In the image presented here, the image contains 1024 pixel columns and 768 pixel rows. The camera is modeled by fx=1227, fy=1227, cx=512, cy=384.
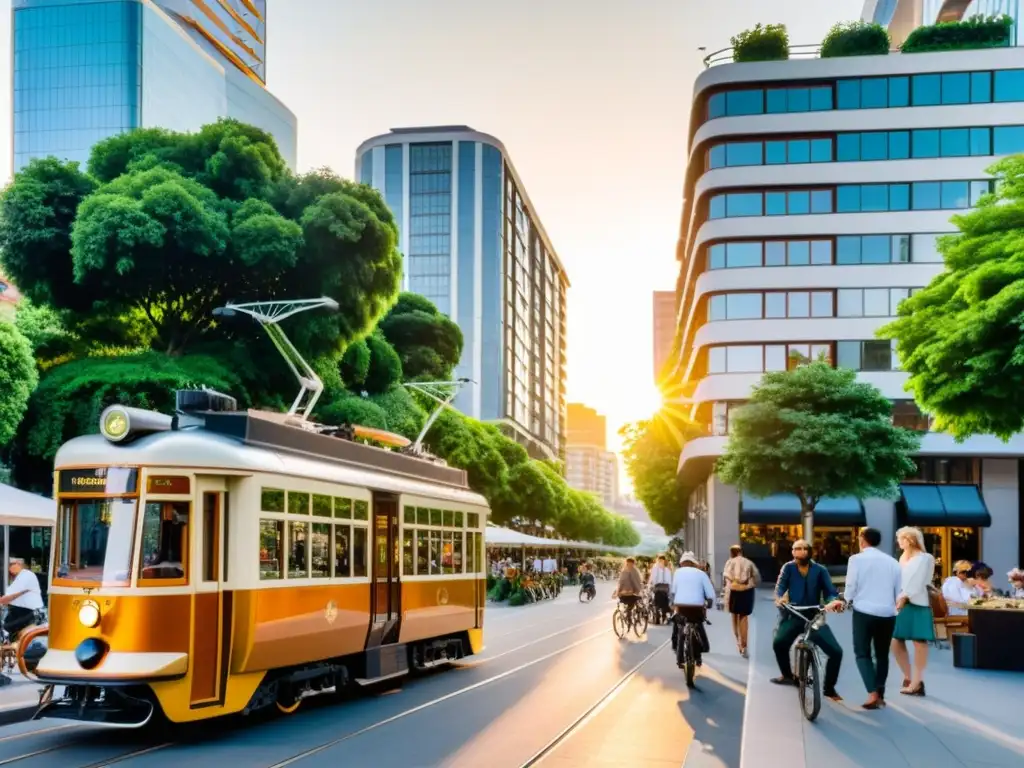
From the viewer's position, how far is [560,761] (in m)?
10.4

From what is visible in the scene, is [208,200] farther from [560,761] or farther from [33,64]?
[33,64]

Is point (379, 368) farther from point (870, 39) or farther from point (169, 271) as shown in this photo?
point (870, 39)

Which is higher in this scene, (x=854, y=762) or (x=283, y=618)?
(x=283, y=618)

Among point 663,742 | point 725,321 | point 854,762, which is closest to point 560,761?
point 663,742

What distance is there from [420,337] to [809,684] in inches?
2136

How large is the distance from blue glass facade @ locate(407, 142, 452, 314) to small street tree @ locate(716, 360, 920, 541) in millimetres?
88651

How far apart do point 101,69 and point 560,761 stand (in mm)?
114706

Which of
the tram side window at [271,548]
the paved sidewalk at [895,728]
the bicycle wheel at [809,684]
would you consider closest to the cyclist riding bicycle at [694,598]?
the paved sidewalk at [895,728]

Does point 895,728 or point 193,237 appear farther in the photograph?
point 193,237

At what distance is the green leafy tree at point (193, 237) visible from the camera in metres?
31.8

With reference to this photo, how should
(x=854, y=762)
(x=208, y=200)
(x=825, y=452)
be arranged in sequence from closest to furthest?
(x=854, y=762)
(x=208, y=200)
(x=825, y=452)

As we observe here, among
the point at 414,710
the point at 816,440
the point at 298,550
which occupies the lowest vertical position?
the point at 414,710

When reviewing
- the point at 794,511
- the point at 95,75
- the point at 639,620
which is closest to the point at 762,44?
the point at 794,511

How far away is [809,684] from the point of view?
1162cm
